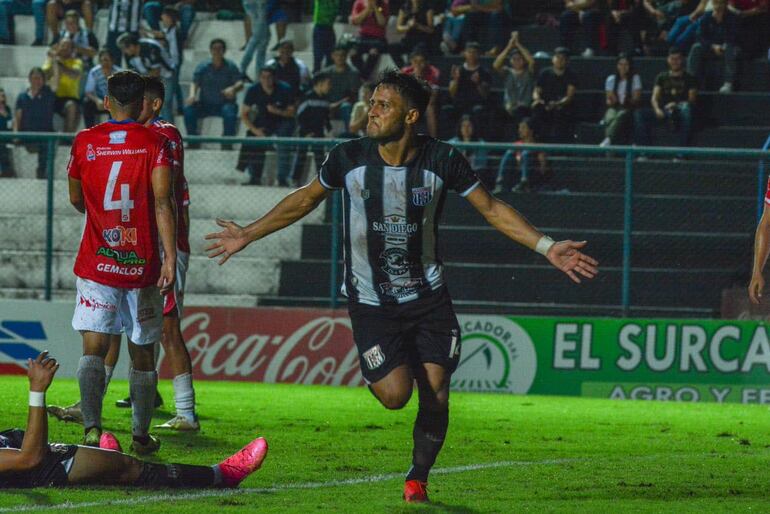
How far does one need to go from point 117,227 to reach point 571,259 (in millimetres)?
2738

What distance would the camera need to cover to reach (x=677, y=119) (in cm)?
1758

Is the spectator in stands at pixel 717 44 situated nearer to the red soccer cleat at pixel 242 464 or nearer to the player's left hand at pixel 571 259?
the player's left hand at pixel 571 259

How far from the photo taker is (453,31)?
19.5 metres

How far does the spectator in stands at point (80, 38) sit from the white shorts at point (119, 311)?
1209 cm

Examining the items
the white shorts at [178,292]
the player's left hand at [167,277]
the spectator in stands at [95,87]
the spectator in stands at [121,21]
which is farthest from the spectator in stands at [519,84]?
the player's left hand at [167,277]

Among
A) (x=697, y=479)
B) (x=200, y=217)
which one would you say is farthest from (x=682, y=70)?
(x=697, y=479)

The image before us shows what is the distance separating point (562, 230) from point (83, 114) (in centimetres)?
734

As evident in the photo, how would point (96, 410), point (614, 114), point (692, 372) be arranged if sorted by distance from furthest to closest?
1. point (614, 114)
2. point (692, 372)
3. point (96, 410)

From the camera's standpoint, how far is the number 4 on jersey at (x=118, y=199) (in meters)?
8.20

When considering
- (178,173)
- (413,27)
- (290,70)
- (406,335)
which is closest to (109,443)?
(406,335)

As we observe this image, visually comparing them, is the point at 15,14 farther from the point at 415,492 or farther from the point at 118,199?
the point at 415,492

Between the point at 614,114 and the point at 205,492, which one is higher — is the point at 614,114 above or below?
above

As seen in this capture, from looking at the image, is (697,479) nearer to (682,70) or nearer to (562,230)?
(562,230)

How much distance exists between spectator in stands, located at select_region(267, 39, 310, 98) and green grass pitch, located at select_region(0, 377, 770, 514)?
5.75m
